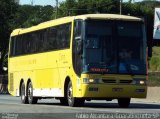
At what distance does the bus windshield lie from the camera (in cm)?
2612

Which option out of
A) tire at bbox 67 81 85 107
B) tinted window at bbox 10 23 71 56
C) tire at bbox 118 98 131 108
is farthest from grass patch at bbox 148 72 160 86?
tire at bbox 67 81 85 107

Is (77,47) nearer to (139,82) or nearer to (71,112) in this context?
(139,82)

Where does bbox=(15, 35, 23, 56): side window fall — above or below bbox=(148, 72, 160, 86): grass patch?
above

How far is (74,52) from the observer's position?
1060 inches

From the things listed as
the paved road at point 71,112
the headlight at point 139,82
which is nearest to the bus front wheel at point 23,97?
the paved road at point 71,112

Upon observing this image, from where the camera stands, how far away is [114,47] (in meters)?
26.4

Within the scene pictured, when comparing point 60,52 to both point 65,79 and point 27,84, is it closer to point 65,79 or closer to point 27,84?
point 65,79

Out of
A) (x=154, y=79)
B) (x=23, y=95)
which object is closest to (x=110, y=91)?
(x=23, y=95)

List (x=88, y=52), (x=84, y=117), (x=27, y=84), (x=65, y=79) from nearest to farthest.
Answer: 1. (x=84, y=117)
2. (x=88, y=52)
3. (x=65, y=79)
4. (x=27, y=84)

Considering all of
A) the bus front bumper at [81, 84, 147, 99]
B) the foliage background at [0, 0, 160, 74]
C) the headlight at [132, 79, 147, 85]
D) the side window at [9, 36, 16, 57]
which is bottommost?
the bus front bumper at [81, 84, 147, 99]

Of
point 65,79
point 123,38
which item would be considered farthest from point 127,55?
point 65,79

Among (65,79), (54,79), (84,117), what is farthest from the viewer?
(54,79)

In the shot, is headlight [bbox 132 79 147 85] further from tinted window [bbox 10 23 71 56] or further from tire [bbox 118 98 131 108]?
tinted window [bbox 10 23 71 56]

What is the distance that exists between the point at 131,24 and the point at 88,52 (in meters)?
2.25
